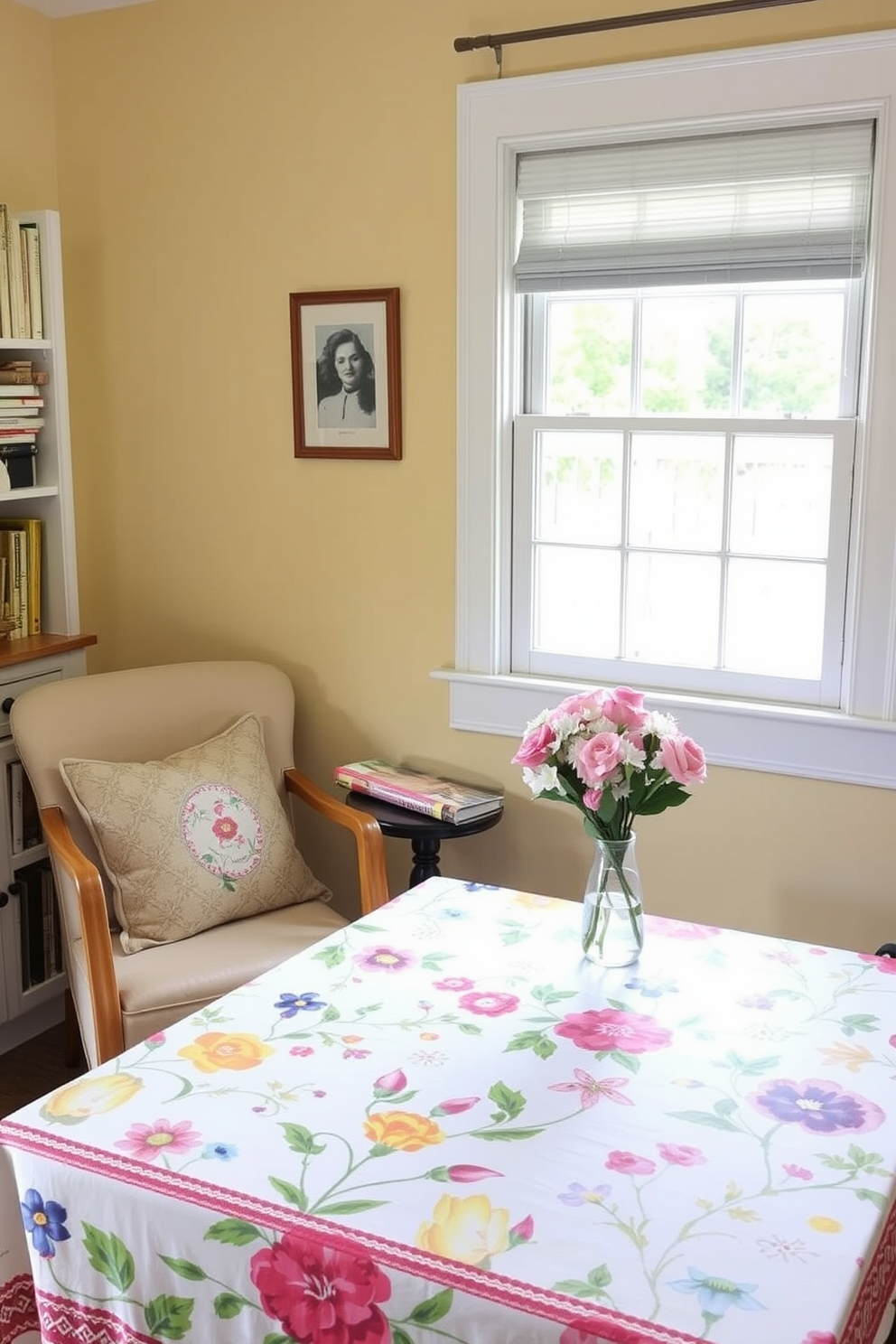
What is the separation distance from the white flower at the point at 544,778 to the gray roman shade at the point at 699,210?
1325 mm

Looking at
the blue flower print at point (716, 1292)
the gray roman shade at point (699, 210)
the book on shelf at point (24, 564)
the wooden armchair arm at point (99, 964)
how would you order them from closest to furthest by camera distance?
the blue flower print at point (716, 1292)
the wooden armchair arm at point (99, 964)
the gray roman shade at point (699, 210)
the book on shelf at point (24, 564)

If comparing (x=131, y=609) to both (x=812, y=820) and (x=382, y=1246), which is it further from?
Answer: (x=382, y=1246)

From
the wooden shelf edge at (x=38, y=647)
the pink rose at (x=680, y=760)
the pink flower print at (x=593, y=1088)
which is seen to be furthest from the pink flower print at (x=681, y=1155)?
the wooden shelf edge at (x=38, y=647)

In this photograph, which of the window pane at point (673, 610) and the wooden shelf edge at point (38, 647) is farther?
the wooden shelf edge at point (38, 647)

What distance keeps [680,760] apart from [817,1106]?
543 millimetres

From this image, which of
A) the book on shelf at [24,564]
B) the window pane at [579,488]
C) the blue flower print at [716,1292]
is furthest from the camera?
the book on shelf at [24,564]

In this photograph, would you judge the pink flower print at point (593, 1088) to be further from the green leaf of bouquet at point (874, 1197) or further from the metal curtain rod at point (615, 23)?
the metal curtain rod at point (615, 23)

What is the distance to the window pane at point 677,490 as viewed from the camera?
2.94 m

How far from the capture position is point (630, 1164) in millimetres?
1531

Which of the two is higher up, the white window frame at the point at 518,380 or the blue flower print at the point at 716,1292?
the white window frame at the point at 518,380

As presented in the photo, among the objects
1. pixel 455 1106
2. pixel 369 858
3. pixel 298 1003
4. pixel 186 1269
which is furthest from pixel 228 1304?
pixel 369 858

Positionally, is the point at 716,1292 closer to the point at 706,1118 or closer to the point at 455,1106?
the point at 706,1118

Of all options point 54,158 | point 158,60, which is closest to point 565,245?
point 158,60

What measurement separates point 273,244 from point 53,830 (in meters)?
1.56
